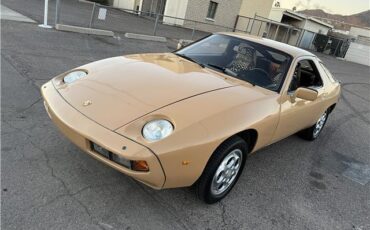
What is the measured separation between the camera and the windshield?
4113 millimetres

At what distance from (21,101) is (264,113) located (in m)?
3.20

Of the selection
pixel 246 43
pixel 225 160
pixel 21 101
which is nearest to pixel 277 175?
pixel 225 160

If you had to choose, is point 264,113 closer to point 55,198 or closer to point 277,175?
point 277,175

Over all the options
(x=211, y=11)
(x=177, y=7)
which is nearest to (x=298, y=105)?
(x=177, y=7)

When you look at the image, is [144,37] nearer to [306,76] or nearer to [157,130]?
[306,76]

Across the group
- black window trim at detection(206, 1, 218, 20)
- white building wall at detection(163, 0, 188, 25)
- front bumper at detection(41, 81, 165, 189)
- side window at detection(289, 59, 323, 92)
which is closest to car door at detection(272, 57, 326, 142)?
side window at detection(289, 59, 323, 92)

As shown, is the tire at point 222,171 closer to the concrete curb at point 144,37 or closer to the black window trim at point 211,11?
the concrete curb at point 144,37

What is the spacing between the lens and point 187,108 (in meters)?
3.05

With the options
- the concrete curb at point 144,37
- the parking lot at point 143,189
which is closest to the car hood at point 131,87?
the parking lot at point 143,189

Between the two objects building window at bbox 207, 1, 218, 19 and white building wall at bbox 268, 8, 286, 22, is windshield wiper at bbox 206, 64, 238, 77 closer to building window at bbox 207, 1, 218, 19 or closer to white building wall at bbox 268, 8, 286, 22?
building window at bbox 207, 1, 218, 19

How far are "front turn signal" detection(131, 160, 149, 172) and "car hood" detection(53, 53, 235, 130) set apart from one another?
353mm

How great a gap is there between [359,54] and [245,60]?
3497 cm

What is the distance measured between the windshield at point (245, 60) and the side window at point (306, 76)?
0.79ft

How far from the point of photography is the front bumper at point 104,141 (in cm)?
264
